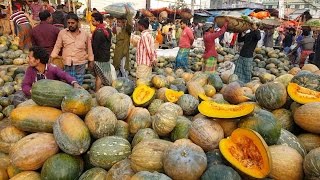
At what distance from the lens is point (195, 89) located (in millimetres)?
3518

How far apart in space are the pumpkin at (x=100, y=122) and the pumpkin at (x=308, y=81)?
186 centimetres

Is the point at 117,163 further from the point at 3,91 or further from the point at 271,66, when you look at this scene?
the point at 271,66

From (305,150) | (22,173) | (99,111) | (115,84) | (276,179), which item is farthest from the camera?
(115,84)

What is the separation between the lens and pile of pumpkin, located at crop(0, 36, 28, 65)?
8.40 meters

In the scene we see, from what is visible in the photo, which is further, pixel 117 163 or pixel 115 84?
pixel 115 84

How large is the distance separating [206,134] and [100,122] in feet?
2.99

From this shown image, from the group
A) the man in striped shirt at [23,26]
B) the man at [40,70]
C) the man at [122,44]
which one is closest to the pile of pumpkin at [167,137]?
the man at [40,70]

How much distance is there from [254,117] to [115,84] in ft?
6.15

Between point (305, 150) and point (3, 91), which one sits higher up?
point (305, 150)

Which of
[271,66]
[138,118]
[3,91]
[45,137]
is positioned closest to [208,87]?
[138,118]

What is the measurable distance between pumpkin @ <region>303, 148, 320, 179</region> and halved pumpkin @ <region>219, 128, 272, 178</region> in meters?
0.26

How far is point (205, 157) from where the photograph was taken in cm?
205

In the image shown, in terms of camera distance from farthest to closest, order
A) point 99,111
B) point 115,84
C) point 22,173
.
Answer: point 115,84 → point 99,111 → point 22,173

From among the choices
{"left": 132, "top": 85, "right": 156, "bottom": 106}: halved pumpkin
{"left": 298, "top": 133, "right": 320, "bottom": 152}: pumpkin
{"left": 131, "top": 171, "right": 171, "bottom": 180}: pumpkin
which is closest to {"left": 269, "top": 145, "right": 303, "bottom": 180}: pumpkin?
{"left": 298, "top": 133, "right": 320, "bottom": 152}: pumpkin
